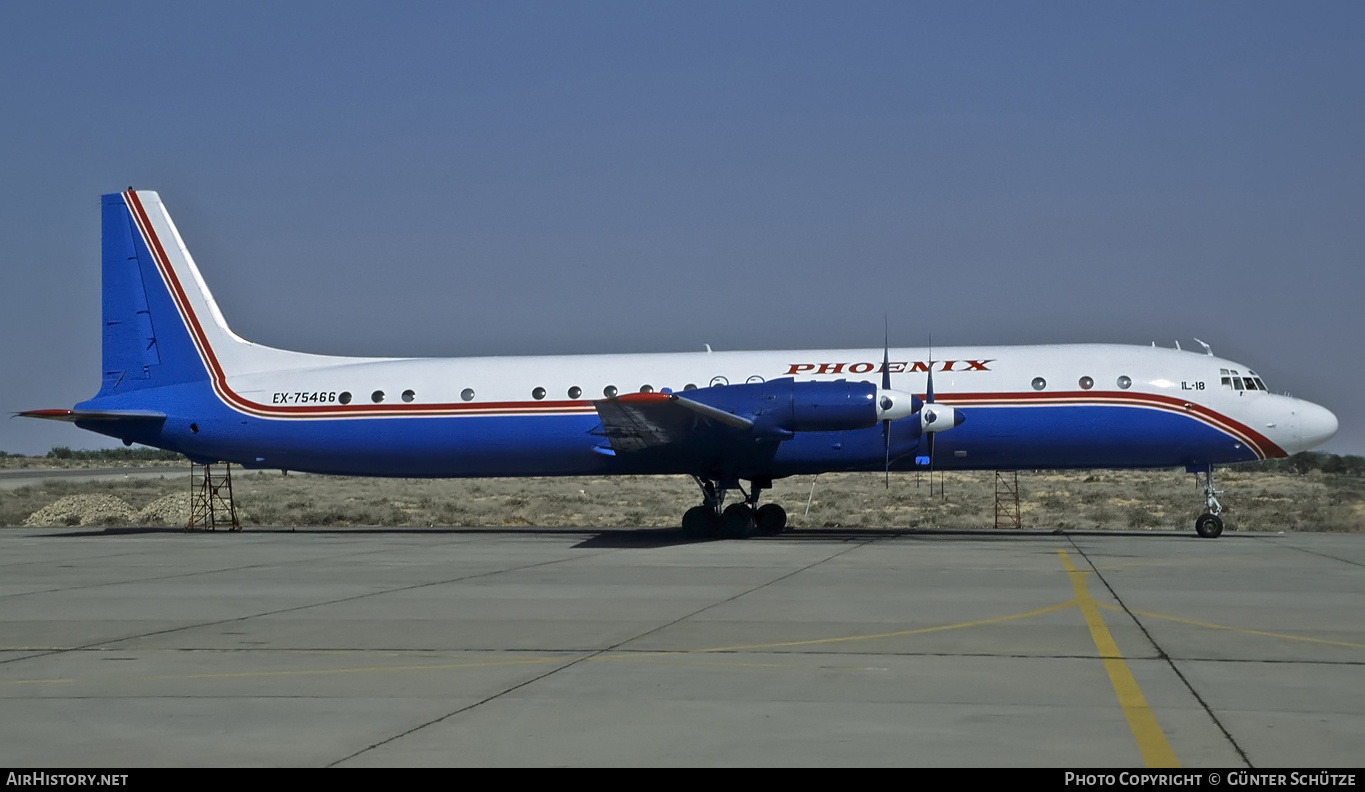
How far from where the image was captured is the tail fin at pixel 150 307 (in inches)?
1228

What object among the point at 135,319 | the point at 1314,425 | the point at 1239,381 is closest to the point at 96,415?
the point at 135,319

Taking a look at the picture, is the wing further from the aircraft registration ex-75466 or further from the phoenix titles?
the phoenix titles

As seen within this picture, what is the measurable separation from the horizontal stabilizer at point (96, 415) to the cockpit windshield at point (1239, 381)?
25042 mm

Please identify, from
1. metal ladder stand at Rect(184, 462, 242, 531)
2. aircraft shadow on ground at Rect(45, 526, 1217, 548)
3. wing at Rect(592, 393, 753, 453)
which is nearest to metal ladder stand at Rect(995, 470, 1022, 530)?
aircraft shadow on ground at Rect(45, 526, 1217, 548)

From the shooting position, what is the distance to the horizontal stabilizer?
93.9ft

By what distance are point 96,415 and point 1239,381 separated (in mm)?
26688

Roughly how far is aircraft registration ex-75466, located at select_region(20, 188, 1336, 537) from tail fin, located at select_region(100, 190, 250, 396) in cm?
4

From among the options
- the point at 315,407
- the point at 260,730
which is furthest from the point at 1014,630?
the point at 315,407

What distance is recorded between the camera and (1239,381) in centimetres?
2716

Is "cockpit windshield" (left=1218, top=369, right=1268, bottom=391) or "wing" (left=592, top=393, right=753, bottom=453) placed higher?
"cockpit windshield" (left=1218, top=369, right=1268, bottom=391)

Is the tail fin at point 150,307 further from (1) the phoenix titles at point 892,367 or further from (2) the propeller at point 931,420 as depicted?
(2) the propeller at point 931,420

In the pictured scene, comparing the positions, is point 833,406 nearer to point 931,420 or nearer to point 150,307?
point 931,420

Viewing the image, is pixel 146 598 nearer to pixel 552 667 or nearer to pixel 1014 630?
pixel 552 667
